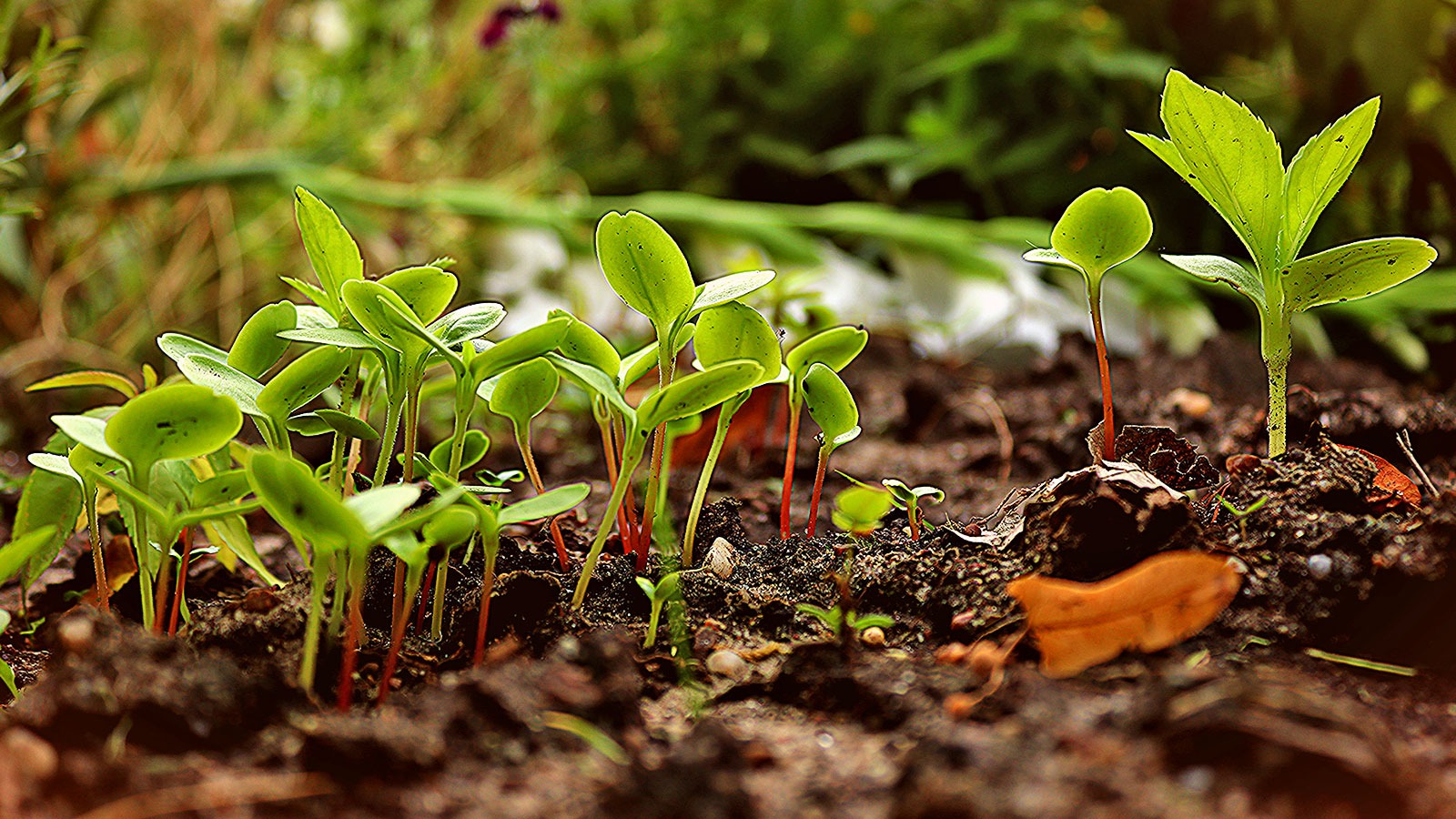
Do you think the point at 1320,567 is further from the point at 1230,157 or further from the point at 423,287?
the point at 423,287

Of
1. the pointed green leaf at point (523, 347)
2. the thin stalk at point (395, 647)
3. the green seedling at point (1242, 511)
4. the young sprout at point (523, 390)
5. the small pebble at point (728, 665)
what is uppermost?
the pointed green leaf at point (523, 347)

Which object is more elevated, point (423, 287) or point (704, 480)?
point (423, 287)

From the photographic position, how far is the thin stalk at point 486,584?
520 mm

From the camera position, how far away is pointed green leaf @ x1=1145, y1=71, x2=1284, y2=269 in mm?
560

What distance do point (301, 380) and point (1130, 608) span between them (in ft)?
1.43

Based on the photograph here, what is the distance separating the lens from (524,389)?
1.99 ft

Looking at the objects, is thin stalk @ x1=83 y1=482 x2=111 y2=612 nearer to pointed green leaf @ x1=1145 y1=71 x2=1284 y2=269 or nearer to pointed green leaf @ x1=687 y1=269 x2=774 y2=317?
pointed green leaf @ x1=687 y1=269 x2=774 y2=317

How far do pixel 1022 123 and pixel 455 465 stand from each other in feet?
4.89

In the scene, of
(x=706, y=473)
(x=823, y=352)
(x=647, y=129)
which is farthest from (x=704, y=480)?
(x=647, y=129)

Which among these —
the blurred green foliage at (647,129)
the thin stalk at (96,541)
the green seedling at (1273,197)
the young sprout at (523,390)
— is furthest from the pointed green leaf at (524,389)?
the blurred green foliage at (647,129)

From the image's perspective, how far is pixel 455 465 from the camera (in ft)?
1.99

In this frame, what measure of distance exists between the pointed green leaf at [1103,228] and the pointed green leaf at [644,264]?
0.21 meters

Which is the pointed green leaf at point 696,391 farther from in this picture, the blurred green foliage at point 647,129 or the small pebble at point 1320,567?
the blurred green foliage at point 647,129

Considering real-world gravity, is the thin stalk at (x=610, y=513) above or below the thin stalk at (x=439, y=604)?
above
